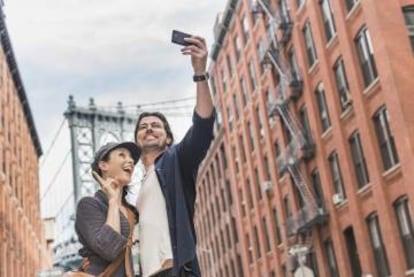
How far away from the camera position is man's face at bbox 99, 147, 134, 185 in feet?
12.8

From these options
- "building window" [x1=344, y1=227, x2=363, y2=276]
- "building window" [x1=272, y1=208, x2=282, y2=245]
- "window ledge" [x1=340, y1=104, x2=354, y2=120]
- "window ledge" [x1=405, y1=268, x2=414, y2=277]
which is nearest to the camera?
"window ledge" [x1=405, y1=268, x2=414, y2=277]

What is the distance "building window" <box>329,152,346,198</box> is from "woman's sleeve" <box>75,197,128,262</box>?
29.3 m

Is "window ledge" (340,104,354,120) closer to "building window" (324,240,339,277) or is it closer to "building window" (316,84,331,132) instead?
"building window" (316,84,331,132)

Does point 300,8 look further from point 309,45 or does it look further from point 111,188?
point 111,188

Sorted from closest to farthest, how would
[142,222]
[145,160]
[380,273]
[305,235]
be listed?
[142,222] → [145,160] → [380,273] → [305,235]

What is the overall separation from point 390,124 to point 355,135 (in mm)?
3492

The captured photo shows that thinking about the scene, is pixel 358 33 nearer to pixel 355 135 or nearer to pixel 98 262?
pixel 355 135

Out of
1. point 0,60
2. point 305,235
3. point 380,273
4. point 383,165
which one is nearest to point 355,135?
point 383,165

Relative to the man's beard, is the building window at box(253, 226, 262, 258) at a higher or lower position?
higher

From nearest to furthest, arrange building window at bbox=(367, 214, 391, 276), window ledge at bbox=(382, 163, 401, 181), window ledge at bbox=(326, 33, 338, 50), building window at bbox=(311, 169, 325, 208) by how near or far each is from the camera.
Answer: window ledge at bbox=(382, 163, 401, 181) → building window at bbox=(367, 214, 391, 276) → window ledge at bbox=(326, 33, 338, 50) → building window at bbox=(311, 169, 325, 208)

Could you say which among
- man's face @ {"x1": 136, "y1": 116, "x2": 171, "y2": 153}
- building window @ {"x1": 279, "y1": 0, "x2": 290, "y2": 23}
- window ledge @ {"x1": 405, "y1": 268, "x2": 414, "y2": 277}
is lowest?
man's face @ {"x1": 136, "y1": 116, "x2": 171, "y2": 153}

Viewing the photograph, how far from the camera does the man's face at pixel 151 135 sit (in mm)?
4223

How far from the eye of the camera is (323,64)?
33188mm

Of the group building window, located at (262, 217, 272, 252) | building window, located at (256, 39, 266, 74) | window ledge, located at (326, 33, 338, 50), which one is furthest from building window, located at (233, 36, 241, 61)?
window ledge, located at (326, 33, 338, 50)
